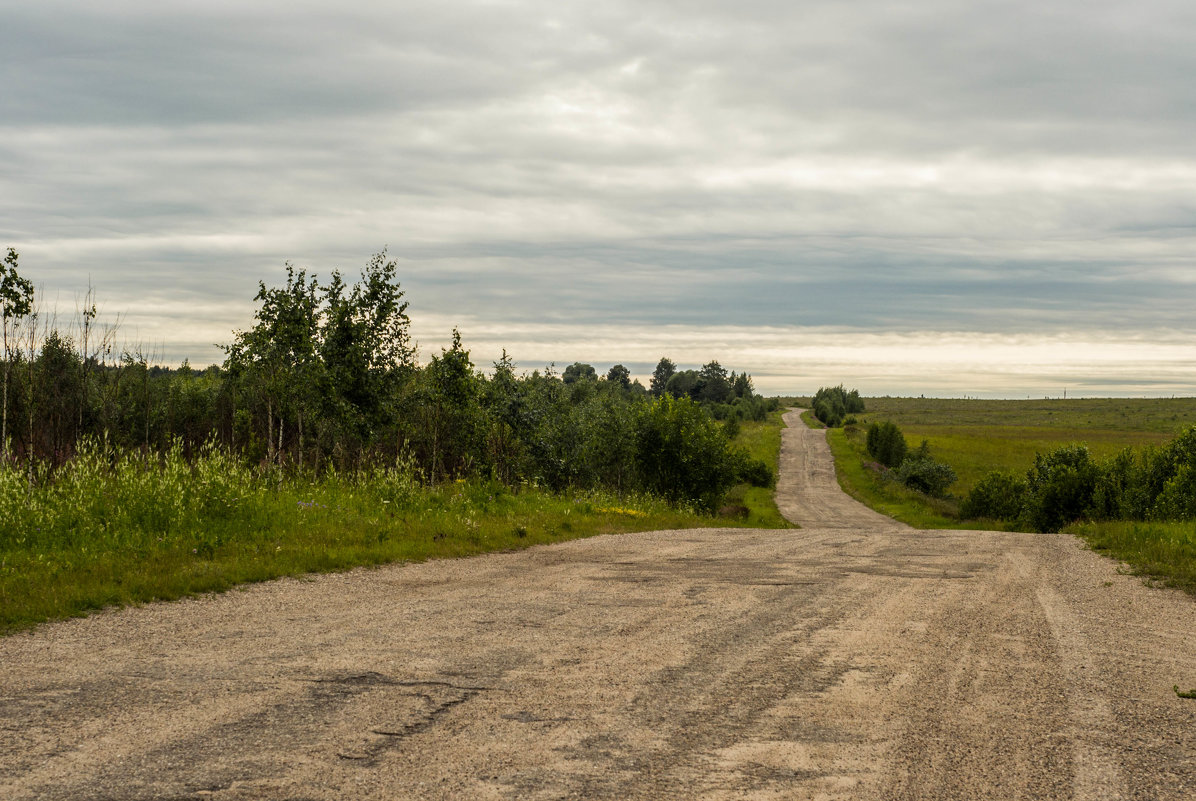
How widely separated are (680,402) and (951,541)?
87.9ft

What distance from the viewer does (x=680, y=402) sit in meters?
44.6

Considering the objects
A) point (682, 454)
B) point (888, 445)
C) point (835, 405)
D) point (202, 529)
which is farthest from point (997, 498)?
point (835, 405)

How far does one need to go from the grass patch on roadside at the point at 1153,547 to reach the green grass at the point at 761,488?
68.6ft

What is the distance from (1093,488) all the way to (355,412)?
1438 inches

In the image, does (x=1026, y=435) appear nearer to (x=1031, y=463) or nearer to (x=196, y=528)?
(x=1031, y=463)

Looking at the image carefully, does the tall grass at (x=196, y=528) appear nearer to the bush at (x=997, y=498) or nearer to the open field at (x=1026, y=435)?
the bush at (x=997, y=498)

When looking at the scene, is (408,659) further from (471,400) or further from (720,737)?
(471,400)

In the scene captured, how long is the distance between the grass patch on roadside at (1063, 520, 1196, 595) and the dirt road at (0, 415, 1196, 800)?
157 cm

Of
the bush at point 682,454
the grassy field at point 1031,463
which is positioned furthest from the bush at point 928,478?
the bush at point 682,454

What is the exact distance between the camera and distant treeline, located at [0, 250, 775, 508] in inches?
923

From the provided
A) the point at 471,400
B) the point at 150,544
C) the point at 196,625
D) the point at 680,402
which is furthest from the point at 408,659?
the point at 680,402

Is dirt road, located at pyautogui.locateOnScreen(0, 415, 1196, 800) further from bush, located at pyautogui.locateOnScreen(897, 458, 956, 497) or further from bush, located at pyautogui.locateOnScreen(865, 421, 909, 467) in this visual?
bush, located at pyautogui.locateOnScreen(865, 421, 909, 467)

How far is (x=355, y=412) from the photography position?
2391 cm

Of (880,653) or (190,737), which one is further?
(880,653)
